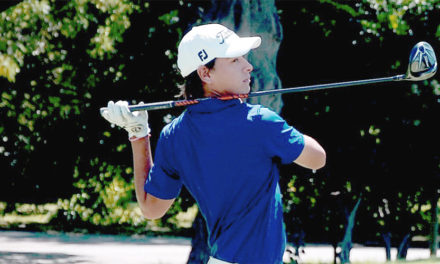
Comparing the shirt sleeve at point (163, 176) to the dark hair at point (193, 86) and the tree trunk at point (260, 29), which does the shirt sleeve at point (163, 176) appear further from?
the tree trunk at point (260, 29)

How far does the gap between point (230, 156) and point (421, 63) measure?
3.99 feet

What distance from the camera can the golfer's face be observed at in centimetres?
284

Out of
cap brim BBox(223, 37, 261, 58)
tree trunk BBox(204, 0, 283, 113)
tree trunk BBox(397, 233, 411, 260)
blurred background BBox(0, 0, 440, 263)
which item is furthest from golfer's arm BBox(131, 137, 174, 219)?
tree trunk BBox(397, 233, 411, 260)

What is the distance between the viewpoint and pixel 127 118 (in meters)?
2.98

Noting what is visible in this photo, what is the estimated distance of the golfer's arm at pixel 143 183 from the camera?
296cm

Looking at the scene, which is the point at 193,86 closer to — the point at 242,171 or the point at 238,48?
the point at 238,48

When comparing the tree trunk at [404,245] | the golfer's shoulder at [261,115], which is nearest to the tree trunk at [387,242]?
the tree trunk at [404,245]

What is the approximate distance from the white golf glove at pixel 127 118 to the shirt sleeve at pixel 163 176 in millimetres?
155

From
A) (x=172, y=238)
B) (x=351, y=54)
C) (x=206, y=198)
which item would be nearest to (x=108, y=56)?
(x=351, y=54)

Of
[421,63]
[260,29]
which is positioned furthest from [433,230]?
[421,63]

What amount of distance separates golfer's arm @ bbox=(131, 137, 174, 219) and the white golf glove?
3 centimetres

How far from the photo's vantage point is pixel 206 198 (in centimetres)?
277

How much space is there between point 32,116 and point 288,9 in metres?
7.50

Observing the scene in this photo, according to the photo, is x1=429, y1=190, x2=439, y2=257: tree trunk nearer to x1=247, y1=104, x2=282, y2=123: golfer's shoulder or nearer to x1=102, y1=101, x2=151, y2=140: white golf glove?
x1=102, y1=101, x2=151, y2=140: white golf glove
